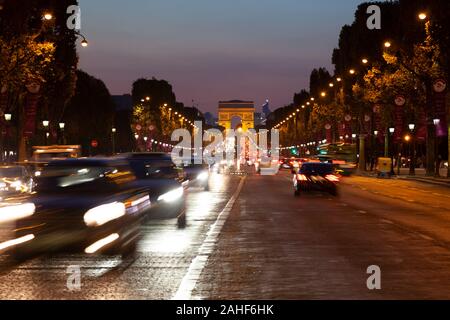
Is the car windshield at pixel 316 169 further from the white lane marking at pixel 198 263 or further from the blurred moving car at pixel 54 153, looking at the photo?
the blurred moving car at pixel 54 153

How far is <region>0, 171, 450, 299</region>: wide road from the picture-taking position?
10.5 metres

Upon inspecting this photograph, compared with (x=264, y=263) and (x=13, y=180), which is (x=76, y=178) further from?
(x=13, y=180)

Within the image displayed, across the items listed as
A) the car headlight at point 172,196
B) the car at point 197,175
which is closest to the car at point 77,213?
the car headlight at point 172,196

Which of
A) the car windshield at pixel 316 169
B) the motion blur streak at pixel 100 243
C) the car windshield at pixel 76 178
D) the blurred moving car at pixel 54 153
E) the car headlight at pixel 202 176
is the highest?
the blurred moving car at pixel 54 153

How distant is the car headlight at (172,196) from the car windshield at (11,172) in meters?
15.6

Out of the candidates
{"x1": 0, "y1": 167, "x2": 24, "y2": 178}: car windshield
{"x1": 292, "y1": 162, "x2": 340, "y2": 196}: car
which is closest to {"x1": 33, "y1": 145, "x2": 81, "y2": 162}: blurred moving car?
{"x1": 0, "y1": 167, "x2": 24, "y2": 178}: car windshield

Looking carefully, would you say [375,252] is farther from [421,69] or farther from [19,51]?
[421,69]

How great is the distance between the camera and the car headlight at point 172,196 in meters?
19.2

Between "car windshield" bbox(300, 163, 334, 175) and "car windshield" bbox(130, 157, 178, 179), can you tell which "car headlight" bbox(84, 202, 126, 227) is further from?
"car windshield" bbox(300, 163, 334, 175)

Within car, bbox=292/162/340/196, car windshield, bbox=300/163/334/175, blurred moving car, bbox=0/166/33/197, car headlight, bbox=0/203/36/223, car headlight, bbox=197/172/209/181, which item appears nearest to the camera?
car headlight, bbox=0/203/36/223

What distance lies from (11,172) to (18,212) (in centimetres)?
2102

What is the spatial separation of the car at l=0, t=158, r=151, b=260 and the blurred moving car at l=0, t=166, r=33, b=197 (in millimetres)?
17373

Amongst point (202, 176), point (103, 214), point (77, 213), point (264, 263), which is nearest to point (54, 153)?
point (202, 176)

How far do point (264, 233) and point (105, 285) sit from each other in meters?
7.80
